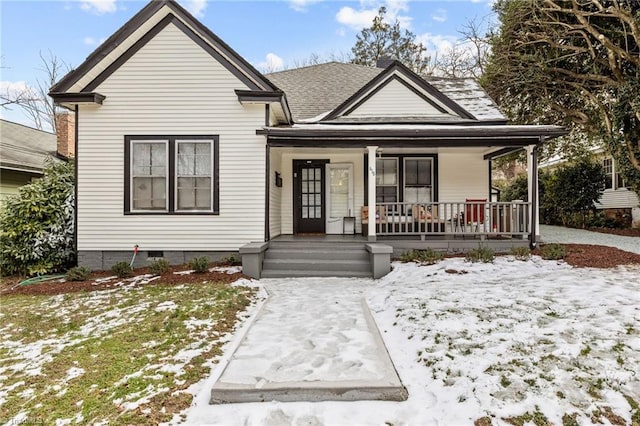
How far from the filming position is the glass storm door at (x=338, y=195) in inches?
412

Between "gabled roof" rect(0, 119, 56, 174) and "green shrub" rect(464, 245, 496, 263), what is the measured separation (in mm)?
12480

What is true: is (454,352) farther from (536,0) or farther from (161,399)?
(536,0)

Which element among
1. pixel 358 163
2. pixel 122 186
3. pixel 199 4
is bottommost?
pixel 122 186

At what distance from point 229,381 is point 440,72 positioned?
2544cm

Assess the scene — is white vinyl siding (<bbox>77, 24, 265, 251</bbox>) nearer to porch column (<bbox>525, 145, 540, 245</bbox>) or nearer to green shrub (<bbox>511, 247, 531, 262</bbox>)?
green shrub (<bbox>511, 247, 531, 262</bbox>)

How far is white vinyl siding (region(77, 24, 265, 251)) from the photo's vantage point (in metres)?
8.20

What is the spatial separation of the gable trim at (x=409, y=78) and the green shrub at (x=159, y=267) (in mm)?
5920

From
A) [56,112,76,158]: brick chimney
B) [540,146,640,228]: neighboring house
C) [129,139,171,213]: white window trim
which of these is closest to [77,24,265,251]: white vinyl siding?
[129,139,171,213]: white window trim

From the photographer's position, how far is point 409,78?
34.7 ft

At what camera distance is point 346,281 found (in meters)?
7.00

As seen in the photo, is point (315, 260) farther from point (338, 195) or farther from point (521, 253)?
point (521, 253)

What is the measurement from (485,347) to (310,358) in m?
1.76

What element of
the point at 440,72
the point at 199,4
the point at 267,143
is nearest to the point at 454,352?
the point at 267,143

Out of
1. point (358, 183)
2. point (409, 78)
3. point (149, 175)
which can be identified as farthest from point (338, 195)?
point (149, 175)
